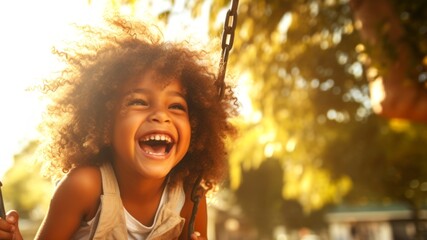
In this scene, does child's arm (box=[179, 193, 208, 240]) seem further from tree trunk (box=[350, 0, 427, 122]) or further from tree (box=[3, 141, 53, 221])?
tree (box=[3, 141, 53, 221])

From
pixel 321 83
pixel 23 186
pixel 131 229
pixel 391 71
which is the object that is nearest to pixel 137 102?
pixel 131 229

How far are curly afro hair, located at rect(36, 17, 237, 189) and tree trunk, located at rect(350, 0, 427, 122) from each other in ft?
5.91

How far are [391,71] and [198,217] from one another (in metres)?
2.00

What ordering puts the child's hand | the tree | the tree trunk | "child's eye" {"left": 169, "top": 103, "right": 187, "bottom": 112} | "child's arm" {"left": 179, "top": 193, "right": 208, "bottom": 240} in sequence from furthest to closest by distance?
the tree → the tree trunk → "child's arm" {"left": 179, "top": 193, "right": 208, "bottom": 240} → "child's eye" {"left": 169, "top": 103, "right": 187, "bottom": 112} → the child's hand

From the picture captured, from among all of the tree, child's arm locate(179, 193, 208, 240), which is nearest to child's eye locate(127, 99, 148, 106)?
child's arm locate(179, 193, 208, 240)

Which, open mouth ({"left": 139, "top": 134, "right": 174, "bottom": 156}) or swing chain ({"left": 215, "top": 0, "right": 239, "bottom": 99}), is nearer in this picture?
open mouth ({"left": 139, "top": 134, "right": 174, "bottom": 156})

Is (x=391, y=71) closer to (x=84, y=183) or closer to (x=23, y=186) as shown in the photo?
(x=84, y=183)

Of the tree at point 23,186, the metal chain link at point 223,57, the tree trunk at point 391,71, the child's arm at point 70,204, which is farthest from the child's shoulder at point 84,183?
the tree at point 23,186

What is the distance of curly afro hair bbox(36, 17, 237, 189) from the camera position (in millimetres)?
2293

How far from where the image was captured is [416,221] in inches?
933

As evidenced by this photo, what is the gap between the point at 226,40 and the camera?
2.35 m

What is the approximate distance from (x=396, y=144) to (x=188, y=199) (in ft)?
38.3

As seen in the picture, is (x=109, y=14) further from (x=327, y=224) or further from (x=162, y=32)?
(x=327, y=224)

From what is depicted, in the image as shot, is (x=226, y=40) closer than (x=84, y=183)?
No
